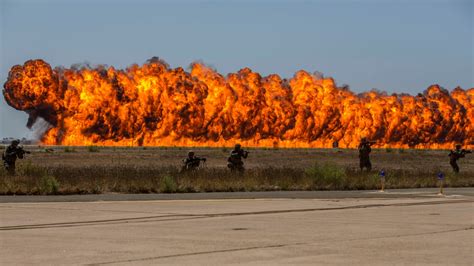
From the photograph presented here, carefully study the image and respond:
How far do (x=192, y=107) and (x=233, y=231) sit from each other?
320ft

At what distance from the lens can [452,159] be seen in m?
41.8

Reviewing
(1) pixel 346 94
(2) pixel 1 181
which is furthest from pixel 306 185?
(1) pixel 346 94

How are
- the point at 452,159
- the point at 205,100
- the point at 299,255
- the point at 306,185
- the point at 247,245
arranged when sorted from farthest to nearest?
the point at 205,100 → the point at 452,159 → the point at 306,185 → the point at 247,245 → the point at 299,255

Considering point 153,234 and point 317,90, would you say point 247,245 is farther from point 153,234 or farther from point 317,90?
point 317,90

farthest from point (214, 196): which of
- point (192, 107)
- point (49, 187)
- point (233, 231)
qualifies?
point (192, 107)

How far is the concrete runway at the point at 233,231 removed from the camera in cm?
1295

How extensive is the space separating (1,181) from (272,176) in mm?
9681

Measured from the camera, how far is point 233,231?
16.5 meters

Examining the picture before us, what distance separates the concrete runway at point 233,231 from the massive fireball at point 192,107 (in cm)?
8014

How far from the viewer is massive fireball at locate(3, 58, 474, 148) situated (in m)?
105

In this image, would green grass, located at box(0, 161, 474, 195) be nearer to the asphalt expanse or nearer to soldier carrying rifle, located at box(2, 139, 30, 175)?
soldier carrying rifle, located at box(2, 139, 30, 175)

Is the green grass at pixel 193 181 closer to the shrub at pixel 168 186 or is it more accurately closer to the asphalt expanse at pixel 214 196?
the shrub at pixel 168 186

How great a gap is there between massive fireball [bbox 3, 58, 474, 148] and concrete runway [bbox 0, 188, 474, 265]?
80138 millimetres

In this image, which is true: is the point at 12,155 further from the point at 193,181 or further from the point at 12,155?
the point at 193,181
